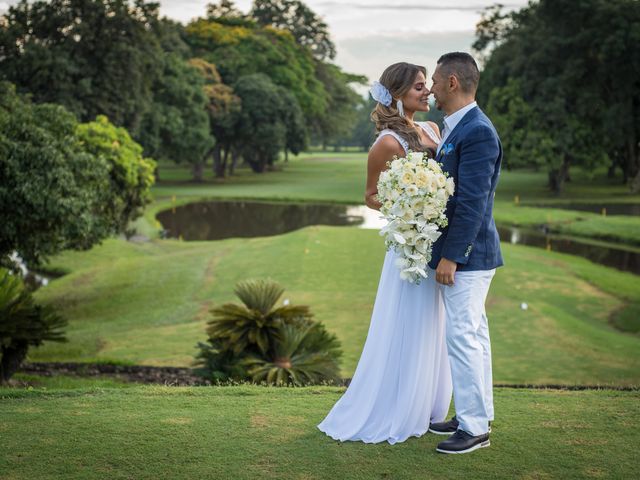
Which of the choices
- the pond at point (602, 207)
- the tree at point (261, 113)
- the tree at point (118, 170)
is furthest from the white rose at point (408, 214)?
the tree at point (261, 113)

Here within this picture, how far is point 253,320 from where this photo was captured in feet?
38.8

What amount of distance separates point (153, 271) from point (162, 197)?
26.7 m

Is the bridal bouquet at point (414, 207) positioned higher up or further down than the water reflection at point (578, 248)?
higher up

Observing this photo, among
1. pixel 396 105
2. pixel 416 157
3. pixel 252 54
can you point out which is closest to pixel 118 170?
pixel 396 105

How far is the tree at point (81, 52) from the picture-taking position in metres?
40.1

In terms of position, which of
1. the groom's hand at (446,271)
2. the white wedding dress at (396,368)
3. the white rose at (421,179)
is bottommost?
the white wedding dress at (396,368)

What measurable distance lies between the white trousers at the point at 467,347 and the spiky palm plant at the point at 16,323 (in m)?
8.51

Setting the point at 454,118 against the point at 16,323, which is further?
the point at 16,323

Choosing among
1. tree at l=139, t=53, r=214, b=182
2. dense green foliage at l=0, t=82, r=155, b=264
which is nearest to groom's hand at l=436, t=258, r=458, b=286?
dense green foliage at l=0, t=82, r=155, b=264

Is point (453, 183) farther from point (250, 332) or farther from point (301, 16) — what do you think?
point (301, 16)

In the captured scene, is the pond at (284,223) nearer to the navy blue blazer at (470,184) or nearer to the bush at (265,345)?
the bush at (265,345)

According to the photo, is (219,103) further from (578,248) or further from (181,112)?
(578,248)

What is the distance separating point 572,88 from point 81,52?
29.0m

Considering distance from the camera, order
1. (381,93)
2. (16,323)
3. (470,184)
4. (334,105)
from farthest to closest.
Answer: (334,105)
(16,323)
(381,93)
(470,184)
